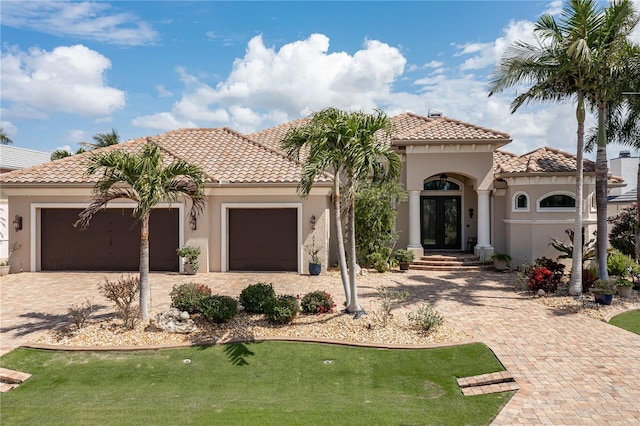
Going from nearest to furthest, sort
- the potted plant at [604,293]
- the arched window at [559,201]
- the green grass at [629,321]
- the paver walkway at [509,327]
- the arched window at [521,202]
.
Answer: the paver walkway at [509,327]
the green grass at [629,321]
the potted plant at [604,293]
the arched window at [559,201]
the arched window at [521,202]

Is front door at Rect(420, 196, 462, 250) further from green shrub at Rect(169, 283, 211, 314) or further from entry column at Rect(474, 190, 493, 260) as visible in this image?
green shrub at Rect(169, 283, 211, 314)

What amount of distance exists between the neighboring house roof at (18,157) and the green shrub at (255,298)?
111ft

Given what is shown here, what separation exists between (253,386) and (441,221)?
651 inches

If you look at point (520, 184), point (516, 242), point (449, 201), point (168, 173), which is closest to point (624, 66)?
point (520, 184)

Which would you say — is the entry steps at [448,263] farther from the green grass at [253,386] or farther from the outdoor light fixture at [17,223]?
the outdoor light fixture at [17,223]

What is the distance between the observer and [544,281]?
42.9ft

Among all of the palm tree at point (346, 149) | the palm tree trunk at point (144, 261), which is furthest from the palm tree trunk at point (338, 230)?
the palm tree trunk at point (144, 261)

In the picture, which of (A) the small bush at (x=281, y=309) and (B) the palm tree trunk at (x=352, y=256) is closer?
(A) the small bush at (x=281, y=309)

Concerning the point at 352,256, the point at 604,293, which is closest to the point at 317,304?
the point at 352,256

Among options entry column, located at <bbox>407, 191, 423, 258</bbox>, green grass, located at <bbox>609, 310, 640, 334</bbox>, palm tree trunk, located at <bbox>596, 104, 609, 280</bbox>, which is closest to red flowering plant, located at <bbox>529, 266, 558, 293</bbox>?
palm tree trunk, located at <bbox>596, 104, 609, 280</bbox>

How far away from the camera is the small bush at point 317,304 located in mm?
10375

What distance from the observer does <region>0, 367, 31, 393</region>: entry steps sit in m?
7.28

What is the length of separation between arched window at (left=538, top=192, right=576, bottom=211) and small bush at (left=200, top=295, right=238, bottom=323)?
48.5 ft

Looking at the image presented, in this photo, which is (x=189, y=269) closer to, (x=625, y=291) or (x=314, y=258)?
(x=314, y=258)
